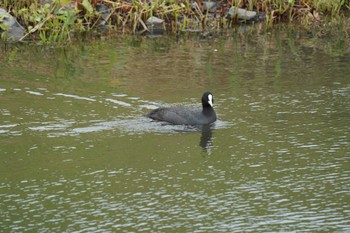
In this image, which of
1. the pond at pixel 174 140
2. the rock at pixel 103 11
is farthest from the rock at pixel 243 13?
the rock at pixel 103 11

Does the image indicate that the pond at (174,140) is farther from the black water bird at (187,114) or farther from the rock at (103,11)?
the rock at (103,11)

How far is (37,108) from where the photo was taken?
14.8 metres

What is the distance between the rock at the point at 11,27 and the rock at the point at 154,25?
9.23ft

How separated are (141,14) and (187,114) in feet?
25.0

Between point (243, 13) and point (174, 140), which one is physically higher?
point (243, 13)

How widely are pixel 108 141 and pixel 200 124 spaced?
177 centimetres

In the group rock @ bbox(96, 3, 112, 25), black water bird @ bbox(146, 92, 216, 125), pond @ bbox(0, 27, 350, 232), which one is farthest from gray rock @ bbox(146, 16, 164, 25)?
black water bird @ bbox(146, 92, 216, 125)

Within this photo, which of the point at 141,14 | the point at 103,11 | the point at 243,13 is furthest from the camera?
the point at 243,13

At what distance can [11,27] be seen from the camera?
20.5m

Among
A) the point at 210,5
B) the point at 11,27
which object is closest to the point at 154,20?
the point at 210,5

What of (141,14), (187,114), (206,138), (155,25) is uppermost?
(141,14)

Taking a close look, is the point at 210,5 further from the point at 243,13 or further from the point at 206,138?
the point at 206,138

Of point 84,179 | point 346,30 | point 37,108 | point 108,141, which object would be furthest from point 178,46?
point 84,179

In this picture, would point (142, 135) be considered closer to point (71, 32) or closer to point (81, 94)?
point (81, 94)
